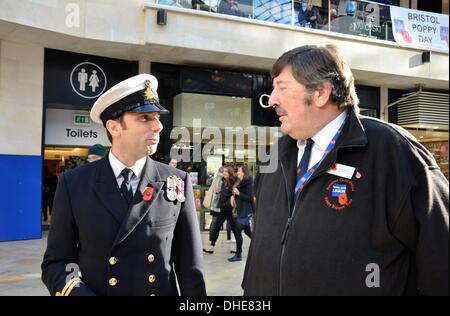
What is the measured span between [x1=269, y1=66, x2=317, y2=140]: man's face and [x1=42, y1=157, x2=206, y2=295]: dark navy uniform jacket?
31.0 inches

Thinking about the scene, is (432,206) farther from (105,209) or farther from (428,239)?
(105,209)

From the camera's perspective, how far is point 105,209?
228cm

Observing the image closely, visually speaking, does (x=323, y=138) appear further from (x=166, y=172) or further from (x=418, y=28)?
(x=418, y=28)

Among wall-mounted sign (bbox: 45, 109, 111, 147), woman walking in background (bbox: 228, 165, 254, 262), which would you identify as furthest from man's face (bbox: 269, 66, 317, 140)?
wall-mounted sign (bbox: 45, 109, 111, 147)

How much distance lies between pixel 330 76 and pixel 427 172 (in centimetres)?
61

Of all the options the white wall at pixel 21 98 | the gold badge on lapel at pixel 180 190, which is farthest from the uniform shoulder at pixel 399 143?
the white wall at pixel 21 98

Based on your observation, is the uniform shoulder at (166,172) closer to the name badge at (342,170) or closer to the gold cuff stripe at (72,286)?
the gold cuff stripe at (72,286)

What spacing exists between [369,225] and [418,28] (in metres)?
13.2

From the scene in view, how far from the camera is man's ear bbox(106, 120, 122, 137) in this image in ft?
7.99

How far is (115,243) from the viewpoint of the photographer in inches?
85.7

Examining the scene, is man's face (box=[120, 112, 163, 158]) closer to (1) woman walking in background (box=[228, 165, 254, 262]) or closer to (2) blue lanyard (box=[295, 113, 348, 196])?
(2) blue lanyard (box=[295, 113, 348, 196])

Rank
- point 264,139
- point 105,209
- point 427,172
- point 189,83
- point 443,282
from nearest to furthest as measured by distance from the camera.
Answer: point 443,282, point 427,172, point 105,209, point 189,83, point 264,139

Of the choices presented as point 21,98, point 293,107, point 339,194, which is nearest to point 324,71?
point 293,107

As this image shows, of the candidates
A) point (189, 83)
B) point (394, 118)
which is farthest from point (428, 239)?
point (394, 118)
